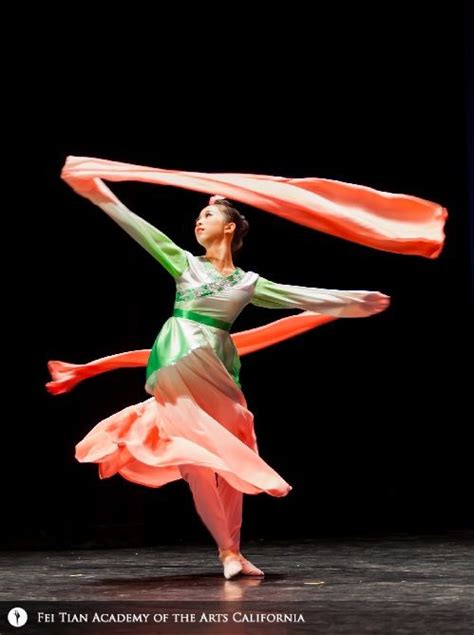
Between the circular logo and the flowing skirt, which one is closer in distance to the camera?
the circular logo

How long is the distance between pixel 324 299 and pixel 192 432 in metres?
0.61

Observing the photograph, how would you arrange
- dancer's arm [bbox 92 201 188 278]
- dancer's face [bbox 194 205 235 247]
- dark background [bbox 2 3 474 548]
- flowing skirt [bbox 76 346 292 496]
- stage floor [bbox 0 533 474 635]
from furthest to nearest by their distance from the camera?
1. dark background [bbox 2 3 474 548]
2. dancer's face [bbox 194 205 235 247]
3. dancer's arm [bbox 92 201 188 278]
4. flowing skirt [bbox 76 346 292 496]
5. stage floor [bbox 0 533 474 635]

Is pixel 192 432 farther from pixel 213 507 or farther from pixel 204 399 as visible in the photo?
pixel 213 507

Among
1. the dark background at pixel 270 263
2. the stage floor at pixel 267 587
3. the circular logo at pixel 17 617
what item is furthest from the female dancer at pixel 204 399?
the dark background at pixel 270 263

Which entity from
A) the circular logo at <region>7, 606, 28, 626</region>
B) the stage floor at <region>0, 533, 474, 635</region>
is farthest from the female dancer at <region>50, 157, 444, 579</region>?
the circular logo at <region>7, 606, 28, 626</region>

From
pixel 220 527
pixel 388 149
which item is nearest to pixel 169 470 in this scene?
pixel 220 527

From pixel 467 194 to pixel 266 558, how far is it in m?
2.15

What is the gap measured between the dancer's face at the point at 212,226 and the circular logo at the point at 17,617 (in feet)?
4.73

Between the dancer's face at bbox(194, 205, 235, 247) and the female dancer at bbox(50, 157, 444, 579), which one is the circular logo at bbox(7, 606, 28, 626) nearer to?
the female dancer at bbox(50, 157, 444, 579)

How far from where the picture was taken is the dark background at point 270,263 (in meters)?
5.06

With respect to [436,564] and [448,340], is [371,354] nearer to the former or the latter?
[448,340]

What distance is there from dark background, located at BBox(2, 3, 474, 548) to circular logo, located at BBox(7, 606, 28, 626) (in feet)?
7.31

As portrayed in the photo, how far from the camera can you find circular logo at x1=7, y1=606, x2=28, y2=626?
261 cm

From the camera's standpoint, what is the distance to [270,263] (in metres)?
5.62
